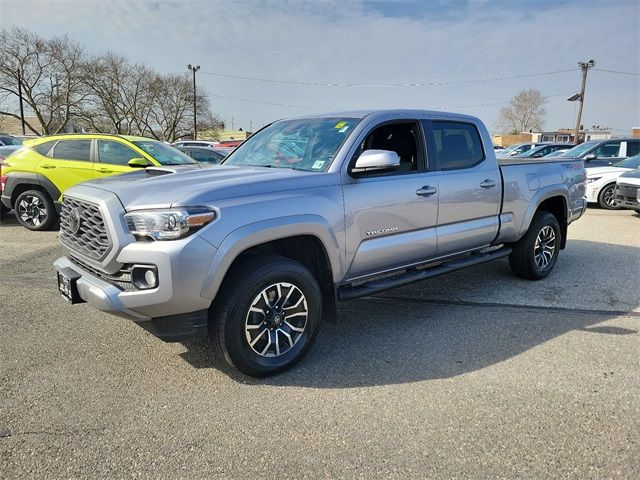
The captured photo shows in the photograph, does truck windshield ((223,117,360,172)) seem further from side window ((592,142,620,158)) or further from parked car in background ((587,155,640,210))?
side window ((592,142,620,158))

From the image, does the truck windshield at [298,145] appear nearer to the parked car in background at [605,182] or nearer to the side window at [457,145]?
the side window at [457,145]

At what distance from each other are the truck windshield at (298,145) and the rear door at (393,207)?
0.71 feet

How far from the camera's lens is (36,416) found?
2.76m

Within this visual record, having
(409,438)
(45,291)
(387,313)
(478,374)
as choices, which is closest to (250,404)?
(409,438)

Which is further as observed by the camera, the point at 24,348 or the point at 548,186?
the point at 548,186

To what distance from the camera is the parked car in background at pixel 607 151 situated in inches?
493

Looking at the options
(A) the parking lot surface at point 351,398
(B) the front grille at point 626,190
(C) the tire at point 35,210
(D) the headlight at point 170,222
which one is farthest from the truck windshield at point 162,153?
(B) the front grille at point 626,190

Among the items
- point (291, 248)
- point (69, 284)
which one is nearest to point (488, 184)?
point (291, 248)

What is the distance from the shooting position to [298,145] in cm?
404

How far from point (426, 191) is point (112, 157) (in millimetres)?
6187

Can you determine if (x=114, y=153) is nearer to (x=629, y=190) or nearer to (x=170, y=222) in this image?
(x=170, y=222)

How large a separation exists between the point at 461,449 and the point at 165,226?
2093 mm

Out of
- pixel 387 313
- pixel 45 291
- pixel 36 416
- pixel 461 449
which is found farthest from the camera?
pixel 45 291

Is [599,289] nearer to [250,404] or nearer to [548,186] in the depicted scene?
[548,186]
